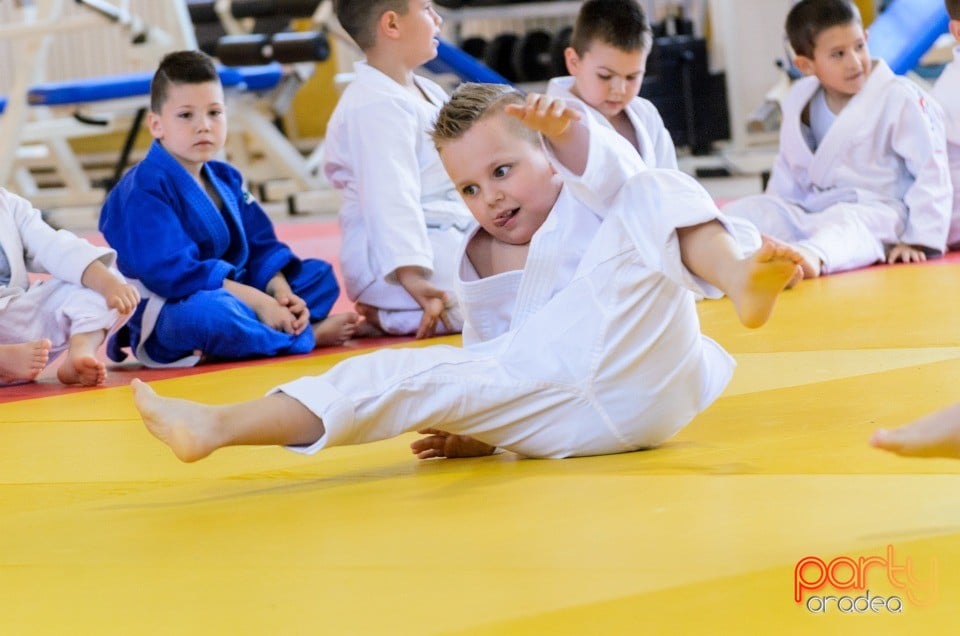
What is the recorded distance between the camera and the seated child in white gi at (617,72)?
12.3 feet

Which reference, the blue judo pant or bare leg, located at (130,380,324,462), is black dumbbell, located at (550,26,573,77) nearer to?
the blue judo pant

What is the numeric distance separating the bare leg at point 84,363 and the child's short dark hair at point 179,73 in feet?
2.08

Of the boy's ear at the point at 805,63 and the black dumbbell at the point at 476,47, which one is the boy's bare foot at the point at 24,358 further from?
the black dumbbell at the point at 476,47

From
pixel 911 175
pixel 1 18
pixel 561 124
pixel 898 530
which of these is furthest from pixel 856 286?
pixel 1 18

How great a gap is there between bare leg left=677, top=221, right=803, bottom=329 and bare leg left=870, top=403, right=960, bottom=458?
0.38m

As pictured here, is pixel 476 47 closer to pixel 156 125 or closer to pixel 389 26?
pixel 389 26

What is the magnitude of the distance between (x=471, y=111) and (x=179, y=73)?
1.56 m

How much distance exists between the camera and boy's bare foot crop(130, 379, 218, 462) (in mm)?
1669

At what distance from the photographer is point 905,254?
13.2ft

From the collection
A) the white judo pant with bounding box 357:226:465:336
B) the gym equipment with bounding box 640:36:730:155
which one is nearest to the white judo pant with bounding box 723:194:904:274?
the white judo pant with bounding box 357:226:465:336

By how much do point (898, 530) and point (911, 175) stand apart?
10.3ft

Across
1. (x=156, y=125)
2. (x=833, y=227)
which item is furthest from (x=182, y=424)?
(x=833, y=227)

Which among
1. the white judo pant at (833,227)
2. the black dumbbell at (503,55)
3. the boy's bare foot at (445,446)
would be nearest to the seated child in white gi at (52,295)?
the boy's bare foot at (445,446)

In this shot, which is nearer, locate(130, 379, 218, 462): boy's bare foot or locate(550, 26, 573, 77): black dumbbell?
locate(130, 379, 218, 462): boy's bare foot
